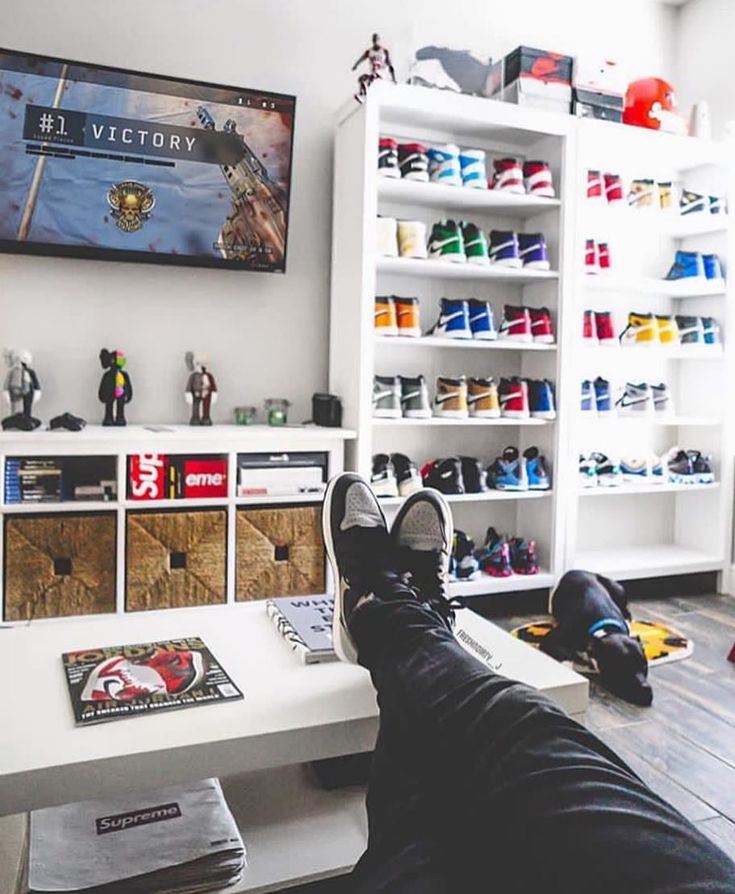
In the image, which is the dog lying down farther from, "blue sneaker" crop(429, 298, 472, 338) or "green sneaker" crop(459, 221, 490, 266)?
"green sneaker" crop(459, 221, 490, 266)

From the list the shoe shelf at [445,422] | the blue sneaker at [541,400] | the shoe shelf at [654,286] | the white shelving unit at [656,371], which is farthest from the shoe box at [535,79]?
the shoe shelf at [445,422]

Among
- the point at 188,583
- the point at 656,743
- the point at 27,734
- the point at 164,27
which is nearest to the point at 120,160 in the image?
the point at 164,27

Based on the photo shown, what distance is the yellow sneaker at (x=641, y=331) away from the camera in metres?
3.37

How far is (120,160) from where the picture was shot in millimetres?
2682

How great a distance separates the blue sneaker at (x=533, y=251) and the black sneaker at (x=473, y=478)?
2.62 feet

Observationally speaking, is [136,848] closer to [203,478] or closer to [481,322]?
[203,478]

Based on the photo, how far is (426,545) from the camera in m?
1.44

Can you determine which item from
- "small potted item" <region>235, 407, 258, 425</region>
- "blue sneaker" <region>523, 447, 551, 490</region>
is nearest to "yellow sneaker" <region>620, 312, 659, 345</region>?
"blue sneaker" <region>523, 447, 551, 490</region>

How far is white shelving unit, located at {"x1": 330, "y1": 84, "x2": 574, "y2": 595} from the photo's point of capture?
287cm

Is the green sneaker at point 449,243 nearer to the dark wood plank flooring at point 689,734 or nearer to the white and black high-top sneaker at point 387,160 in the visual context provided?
the white and black high-top sneaker at point 387,160

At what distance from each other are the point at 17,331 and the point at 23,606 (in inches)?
37.7

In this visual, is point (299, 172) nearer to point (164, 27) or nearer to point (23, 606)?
point (164, 27)

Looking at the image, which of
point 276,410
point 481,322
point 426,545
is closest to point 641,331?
point 481,322

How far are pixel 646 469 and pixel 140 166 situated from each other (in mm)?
2294
